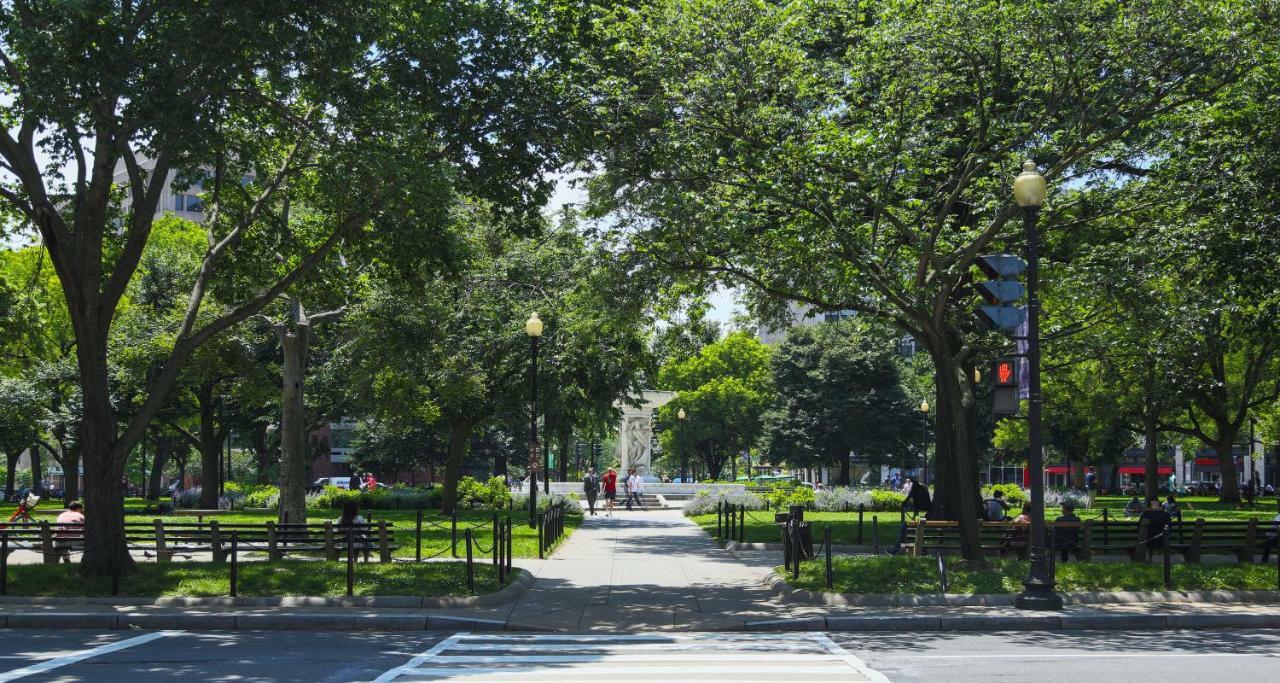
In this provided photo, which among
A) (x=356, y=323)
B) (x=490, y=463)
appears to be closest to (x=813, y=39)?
(x=356, y=323)

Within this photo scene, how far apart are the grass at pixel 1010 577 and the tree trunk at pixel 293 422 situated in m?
13.2

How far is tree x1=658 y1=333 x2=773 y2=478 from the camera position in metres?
88.9

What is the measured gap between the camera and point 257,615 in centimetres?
1459

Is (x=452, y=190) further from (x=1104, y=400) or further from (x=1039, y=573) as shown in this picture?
(x=1104, y=400)

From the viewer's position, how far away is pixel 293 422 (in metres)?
26.7

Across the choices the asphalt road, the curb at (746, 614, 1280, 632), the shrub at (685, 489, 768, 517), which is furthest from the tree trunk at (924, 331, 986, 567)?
the shrub at (685, 489, 768, 517)

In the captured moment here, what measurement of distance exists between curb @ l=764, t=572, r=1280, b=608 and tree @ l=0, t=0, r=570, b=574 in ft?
26.3

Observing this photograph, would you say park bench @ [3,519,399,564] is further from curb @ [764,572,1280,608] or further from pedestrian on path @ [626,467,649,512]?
pedestrian on path @ [626,467,649,512]

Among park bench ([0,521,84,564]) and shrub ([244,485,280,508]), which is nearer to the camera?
park bench ([0,521,84,564])

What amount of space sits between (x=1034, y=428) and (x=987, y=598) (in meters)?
2.46

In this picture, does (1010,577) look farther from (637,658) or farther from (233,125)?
(233,125)

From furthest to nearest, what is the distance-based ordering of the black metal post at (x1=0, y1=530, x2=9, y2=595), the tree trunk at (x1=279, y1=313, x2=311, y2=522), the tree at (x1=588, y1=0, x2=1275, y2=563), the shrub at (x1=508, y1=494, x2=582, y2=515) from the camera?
the shrub at (x1=508, y1=494, x2=582, y2=515)
the tree trunk at (x1=279, y1=313, x2=311, y2=522)
the tree at (x1=588, y1=0, x2=1275, y2=563)
the black metal post at (x1=0, y1=530, x2=9, y2=595)

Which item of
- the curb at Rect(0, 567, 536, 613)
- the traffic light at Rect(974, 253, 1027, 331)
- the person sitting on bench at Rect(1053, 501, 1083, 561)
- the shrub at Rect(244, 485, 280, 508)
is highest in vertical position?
the traffic light at Rect(974, 253, 1027, 331)

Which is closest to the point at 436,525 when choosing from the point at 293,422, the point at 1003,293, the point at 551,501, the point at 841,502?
the point at 551,501
